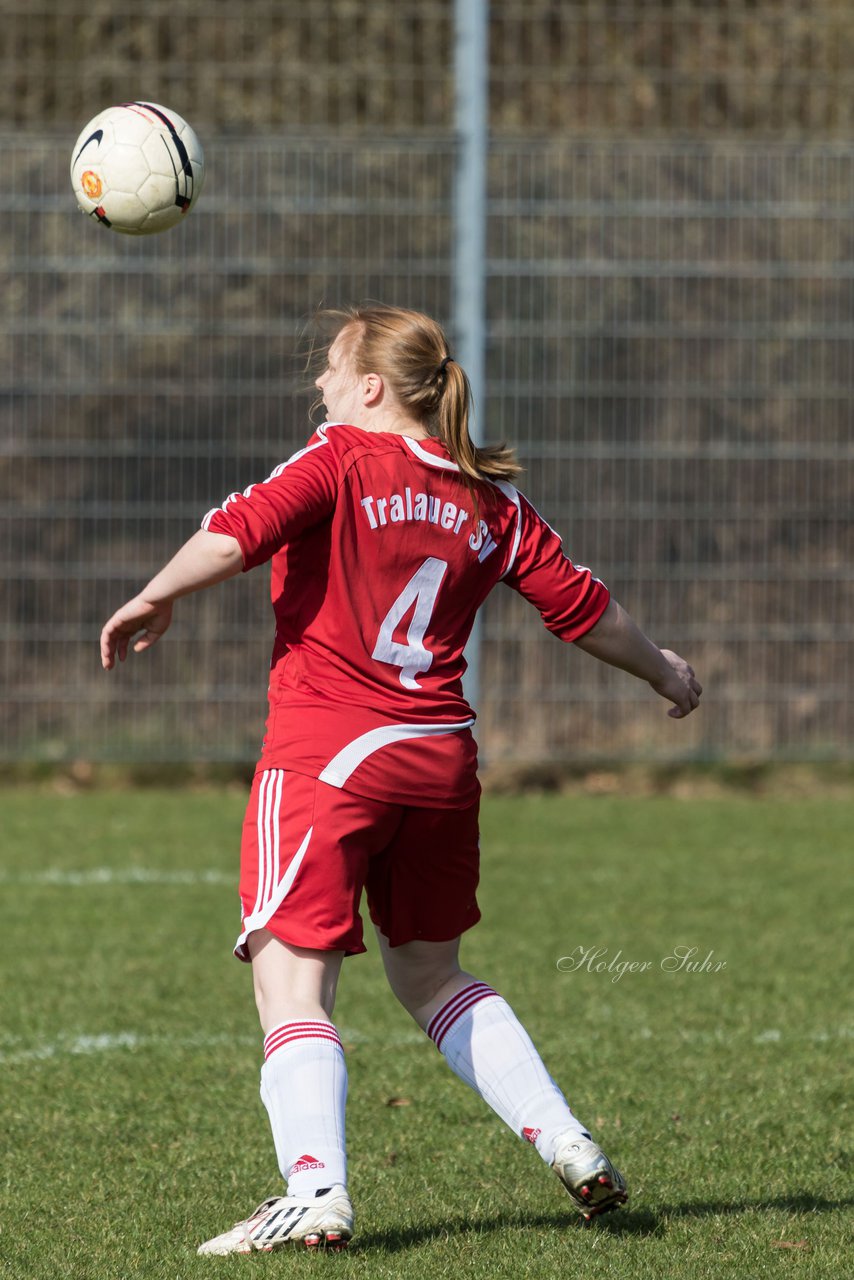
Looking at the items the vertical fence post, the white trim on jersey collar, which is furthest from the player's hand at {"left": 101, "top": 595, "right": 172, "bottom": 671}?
the vertical fence post

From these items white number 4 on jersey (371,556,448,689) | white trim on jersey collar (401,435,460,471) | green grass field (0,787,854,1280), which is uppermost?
white trim on jersey collar (401,435,460,471)

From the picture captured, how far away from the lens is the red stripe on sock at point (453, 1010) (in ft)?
11.8

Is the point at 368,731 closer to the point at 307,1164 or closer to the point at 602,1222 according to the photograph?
the point at 307,1164

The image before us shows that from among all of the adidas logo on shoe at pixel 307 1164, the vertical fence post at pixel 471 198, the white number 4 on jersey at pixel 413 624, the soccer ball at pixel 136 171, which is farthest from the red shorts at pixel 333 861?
the vertical fence post at pixel 471 198

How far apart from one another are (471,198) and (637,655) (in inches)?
258

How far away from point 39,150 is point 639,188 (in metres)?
3.23

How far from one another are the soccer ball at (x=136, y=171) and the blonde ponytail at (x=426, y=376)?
900mm

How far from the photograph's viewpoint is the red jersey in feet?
11.1

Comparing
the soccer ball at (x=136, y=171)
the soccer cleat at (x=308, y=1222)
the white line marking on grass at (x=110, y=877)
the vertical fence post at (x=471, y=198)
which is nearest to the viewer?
the soccer cleat at (x=308, y=1222)

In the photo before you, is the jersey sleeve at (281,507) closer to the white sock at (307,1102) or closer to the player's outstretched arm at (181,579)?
the player's outstretched arm at (181,579)

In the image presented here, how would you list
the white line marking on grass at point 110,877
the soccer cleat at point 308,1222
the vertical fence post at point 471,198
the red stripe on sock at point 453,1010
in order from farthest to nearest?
the vertical fence post at point 471,198
the white line marking on grass at point 110,877
the red stripe on sock at point 453,1010
the soccer cleat at point 308,1222

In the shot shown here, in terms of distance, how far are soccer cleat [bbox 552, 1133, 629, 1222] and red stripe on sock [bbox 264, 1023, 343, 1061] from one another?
0.46 m

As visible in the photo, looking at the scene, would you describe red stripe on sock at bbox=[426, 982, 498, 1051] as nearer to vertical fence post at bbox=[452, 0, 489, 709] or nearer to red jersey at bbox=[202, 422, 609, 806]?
red jersey at bbox=[202, 422, 609, 806]

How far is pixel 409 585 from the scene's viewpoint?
3.45 meters
